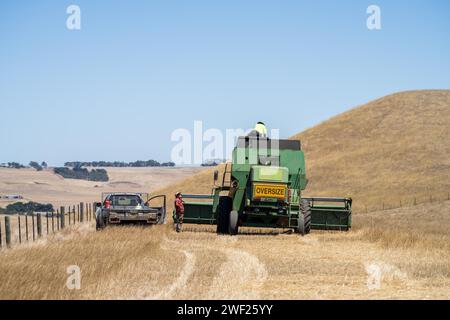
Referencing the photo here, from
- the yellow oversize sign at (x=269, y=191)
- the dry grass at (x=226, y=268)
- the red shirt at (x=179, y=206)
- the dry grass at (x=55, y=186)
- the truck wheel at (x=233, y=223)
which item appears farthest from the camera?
the dry grass at (x=55, y=186)

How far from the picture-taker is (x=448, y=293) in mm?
13281

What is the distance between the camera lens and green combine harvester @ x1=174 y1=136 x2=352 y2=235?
27.4 metres

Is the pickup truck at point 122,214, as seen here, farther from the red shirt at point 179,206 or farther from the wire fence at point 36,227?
the wire fence at point 36,227

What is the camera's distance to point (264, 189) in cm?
2730

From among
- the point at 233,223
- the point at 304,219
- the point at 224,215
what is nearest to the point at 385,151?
the point at 304,219

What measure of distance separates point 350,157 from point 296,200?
229 feet

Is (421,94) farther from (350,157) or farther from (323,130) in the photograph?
(350,157)

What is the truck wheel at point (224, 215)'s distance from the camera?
2888 centimetres

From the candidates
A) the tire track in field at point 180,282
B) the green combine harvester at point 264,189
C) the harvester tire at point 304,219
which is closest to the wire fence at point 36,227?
the green combine harvester at point 264,189

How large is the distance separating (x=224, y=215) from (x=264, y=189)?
2.27 metres

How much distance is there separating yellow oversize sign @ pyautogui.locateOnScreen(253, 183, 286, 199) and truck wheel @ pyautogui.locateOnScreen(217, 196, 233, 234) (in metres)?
2.05

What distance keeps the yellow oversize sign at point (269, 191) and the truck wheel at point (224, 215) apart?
2.05m

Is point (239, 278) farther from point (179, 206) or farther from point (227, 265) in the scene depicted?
point (179, 206)
